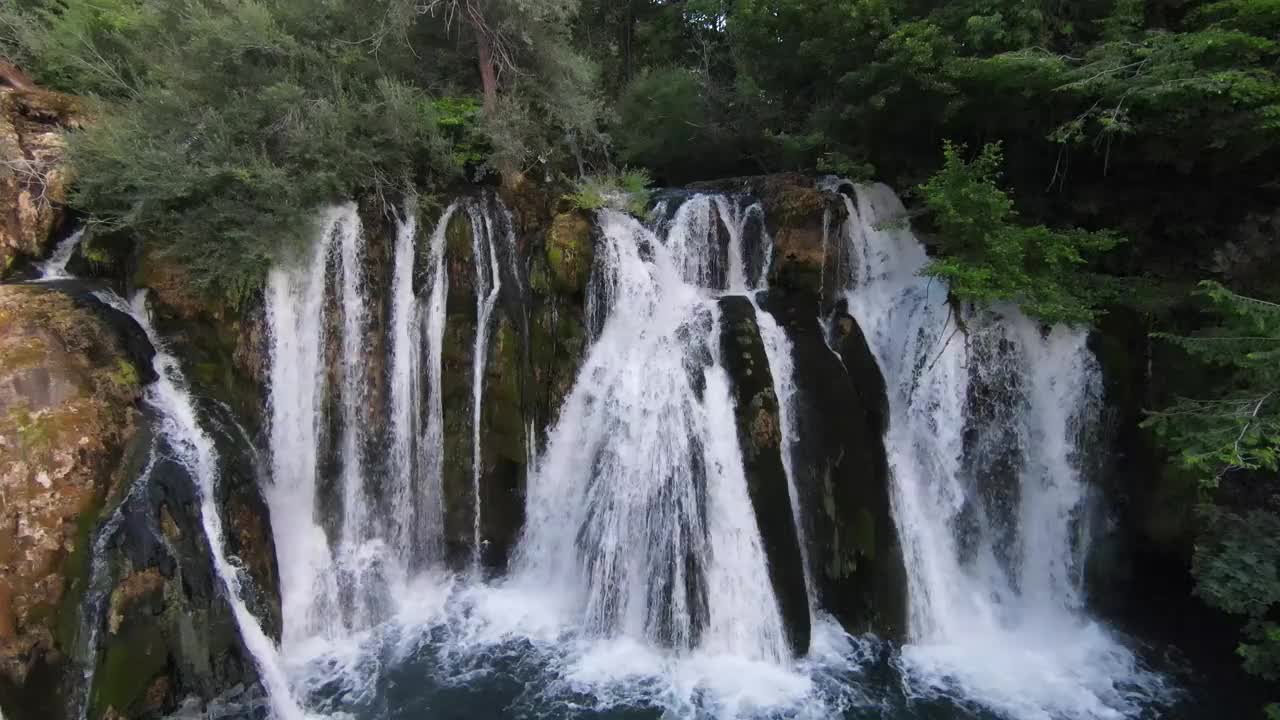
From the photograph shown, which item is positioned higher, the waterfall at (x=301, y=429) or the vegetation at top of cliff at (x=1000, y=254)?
the vegetation at top of cliff at (x=1000, y=254)

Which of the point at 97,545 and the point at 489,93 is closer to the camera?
the point at 97,545

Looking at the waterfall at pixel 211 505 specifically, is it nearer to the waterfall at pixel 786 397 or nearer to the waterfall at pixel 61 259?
the waterfall at pixel 61 259

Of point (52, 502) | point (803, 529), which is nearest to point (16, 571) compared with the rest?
point (52, 502)

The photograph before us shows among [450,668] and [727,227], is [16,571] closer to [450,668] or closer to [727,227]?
[450,668]

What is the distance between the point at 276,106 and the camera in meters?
7.86

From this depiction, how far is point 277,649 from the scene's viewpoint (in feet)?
21.1

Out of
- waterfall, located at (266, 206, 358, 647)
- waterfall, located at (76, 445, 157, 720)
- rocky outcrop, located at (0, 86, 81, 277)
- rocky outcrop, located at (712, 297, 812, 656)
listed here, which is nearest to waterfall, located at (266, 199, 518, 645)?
waterfall, located at (266, 206, 358, 647)

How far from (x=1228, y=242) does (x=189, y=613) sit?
39.9 ft

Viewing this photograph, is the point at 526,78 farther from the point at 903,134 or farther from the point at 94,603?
the point at 94,603

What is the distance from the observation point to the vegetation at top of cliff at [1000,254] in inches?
280

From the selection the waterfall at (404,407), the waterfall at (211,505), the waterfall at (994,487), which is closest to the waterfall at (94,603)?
the waterfall at (211,505)

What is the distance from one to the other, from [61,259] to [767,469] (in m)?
8.97

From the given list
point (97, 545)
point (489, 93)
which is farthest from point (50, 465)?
point (489, 93)

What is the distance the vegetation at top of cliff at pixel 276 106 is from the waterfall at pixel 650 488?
2.69 meters
